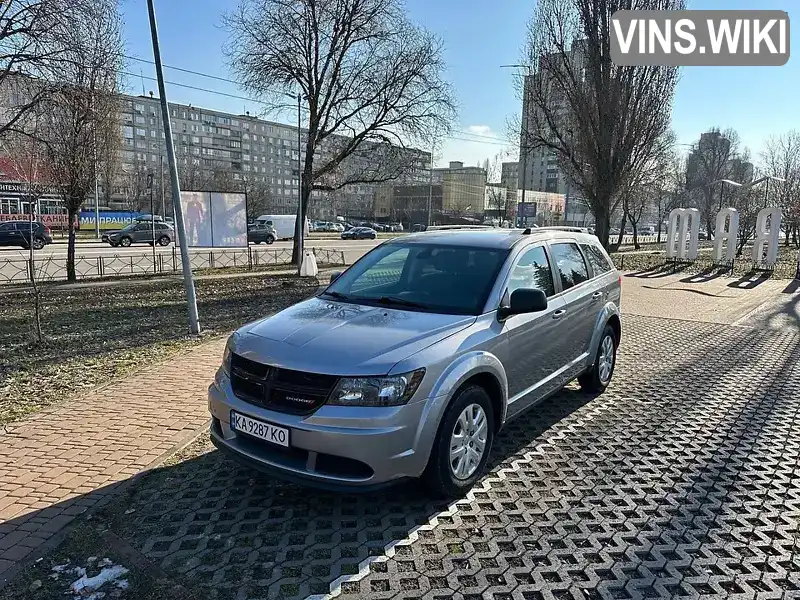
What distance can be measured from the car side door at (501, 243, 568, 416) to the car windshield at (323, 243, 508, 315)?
229mm

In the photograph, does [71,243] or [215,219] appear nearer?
[71,243]

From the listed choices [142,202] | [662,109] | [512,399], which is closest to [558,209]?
[662,109]

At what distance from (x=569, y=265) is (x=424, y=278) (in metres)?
1.68

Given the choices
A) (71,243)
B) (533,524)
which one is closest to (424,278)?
(533,524)

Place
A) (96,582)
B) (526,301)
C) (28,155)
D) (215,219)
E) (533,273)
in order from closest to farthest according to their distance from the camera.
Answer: (96,582) → (526,301) → (533,273) → (28,155) → (215,219)

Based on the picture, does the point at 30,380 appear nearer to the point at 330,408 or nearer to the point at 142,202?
the point at 330,408

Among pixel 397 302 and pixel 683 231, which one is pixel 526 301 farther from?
pixel 683 231

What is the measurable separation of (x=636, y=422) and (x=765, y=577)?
2.28 m

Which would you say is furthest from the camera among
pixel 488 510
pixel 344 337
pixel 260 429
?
pixel 488 510

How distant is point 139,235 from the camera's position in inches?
1404

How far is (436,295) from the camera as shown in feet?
13.4

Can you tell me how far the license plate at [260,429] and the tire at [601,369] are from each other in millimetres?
3646

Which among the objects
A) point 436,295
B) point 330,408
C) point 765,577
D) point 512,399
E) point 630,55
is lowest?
point 765,577

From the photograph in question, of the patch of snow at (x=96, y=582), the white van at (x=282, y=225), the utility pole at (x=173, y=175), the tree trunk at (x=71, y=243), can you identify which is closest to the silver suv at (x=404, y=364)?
the patch of snow at (x=96, y=582)
